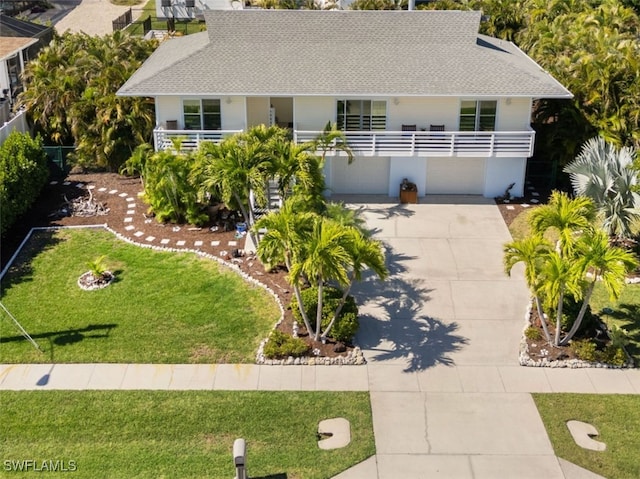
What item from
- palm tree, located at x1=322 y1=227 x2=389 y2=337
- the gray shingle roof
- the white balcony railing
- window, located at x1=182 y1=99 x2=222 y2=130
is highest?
the gray shingle roof

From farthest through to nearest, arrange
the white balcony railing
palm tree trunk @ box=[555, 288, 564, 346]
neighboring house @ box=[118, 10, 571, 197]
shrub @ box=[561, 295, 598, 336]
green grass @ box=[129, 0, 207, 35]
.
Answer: green grass @ box=[129, 0, 207, 35] → the white balcony railing → neighboring house @ box=[118, 10, 571, 197] → shrub @ box=[561, 295, 598, 336] → palm tree trunk @ box=[555, 288, 564, 346]

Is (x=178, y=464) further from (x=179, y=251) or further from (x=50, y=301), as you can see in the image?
(x=179, y=251)

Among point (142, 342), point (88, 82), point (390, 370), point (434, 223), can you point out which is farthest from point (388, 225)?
point (88, 82)

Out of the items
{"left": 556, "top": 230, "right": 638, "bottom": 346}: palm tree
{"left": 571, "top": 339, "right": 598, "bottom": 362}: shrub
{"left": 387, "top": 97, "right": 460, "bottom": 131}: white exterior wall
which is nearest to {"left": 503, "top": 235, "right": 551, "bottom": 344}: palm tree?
{"left": 556, "top": 230, "right": 638, "bottom": 346}: palm tree

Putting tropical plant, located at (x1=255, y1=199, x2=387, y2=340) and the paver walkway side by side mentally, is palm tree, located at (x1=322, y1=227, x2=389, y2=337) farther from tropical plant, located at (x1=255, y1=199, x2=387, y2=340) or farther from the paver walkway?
the paver walkway

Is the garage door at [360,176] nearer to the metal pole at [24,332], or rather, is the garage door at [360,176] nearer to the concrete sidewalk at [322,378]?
the concrete sidewalk at [322,378]

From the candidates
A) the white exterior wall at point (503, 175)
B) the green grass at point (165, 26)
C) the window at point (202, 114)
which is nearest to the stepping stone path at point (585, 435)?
the white exterior wall at point (503, 175)
